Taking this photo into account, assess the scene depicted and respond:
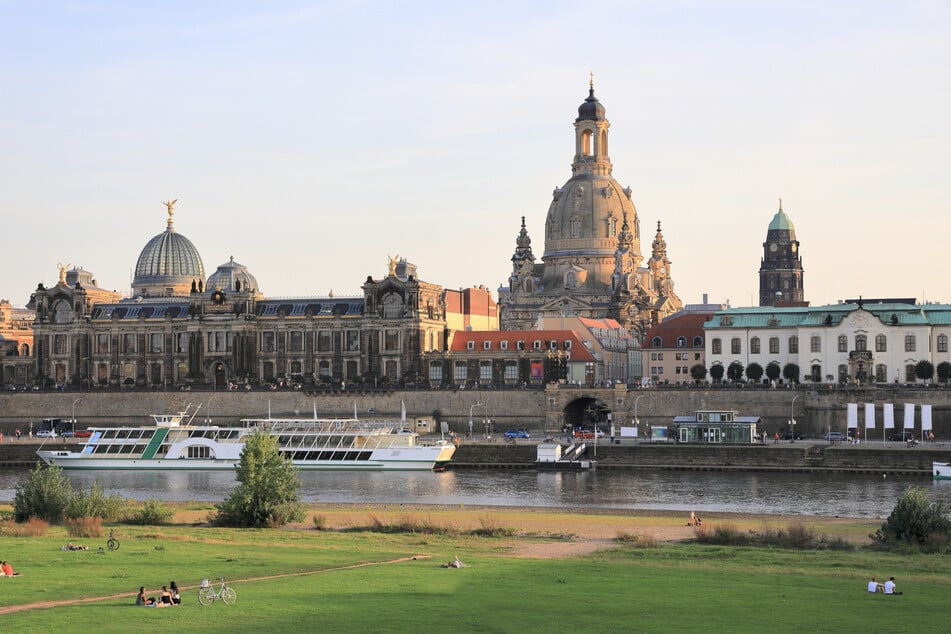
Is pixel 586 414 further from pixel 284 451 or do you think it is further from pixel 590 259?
pixel 590 259

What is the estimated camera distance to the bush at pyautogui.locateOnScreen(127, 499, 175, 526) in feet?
204

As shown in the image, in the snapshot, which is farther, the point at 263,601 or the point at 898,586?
the point at 898,586

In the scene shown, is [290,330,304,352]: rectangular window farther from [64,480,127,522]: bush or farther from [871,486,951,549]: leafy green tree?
[871,486,951,549]: leafy green tree

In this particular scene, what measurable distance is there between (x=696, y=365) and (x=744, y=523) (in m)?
63.1

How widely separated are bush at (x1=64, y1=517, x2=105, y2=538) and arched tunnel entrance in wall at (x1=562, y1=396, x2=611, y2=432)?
70.5m

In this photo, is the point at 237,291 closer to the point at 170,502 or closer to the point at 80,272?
the point at 80,272

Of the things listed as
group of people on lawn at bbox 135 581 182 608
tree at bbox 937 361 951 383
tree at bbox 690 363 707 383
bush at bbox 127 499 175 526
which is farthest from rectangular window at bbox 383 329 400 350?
group of people on lawn at bbox 135 581 182 608

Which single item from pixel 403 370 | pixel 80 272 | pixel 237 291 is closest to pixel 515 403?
pixel 403 370

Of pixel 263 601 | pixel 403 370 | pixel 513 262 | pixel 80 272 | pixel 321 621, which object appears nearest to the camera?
pixel 321 621

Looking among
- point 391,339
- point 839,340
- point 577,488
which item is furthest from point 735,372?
point 577,488

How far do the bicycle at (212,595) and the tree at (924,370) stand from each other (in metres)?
85.9

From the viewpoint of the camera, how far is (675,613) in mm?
37094

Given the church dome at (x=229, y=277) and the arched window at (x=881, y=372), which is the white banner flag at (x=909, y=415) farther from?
the church dome at (x=229, y=277)

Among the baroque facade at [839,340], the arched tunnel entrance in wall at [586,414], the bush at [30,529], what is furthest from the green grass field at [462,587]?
the arched tunnel entrance in wall at [586,414]
